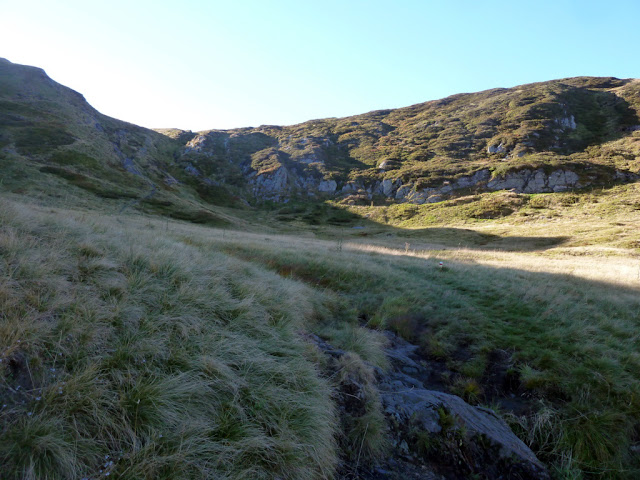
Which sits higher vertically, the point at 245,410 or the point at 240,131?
the point at 240,131

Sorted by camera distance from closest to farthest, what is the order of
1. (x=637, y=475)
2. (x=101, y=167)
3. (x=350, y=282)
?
1. (x=637, y=475)
2. (x=350, y=282)
3. (x=101, y=167)

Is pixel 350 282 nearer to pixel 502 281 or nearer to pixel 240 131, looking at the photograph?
pixel 502 281

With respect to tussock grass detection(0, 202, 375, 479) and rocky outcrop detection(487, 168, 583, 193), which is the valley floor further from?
rocky outcrop detection(487, 168, 583, 193)

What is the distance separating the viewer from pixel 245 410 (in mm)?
3301

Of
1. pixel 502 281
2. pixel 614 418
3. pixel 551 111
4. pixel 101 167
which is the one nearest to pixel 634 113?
pixel 551 111

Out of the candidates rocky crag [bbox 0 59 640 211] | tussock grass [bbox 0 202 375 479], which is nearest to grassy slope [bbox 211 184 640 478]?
tussock grass [bbox 0 202 375 479]

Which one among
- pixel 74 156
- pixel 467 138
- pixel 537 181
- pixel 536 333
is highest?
pixel 467 138

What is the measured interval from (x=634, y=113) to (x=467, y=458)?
139 meters

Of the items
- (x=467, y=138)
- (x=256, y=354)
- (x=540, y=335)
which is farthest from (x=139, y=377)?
(x=467, y=138)

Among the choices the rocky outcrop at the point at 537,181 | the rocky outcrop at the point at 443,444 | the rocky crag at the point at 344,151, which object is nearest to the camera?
the rocky outcrop at the point at 443,444

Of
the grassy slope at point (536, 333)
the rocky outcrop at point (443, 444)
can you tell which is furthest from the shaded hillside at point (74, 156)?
the rocky outcrop at point (443, 444)

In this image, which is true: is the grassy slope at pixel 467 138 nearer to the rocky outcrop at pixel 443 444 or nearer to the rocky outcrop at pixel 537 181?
the rocky outcrop at pixel 537 181

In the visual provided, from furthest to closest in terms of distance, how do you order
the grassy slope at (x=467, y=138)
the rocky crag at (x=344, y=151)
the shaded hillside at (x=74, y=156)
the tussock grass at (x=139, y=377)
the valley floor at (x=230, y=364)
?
the grassy slope at (x=467, y=138) → the rocky crag at (x=344, y=151) → the shaded hillside at (x=74, y=156) → the valley floor at (x=230, y=364) → the tussock grass at (x=139, y=377)

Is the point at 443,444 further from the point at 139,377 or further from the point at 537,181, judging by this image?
the point at 537,181
